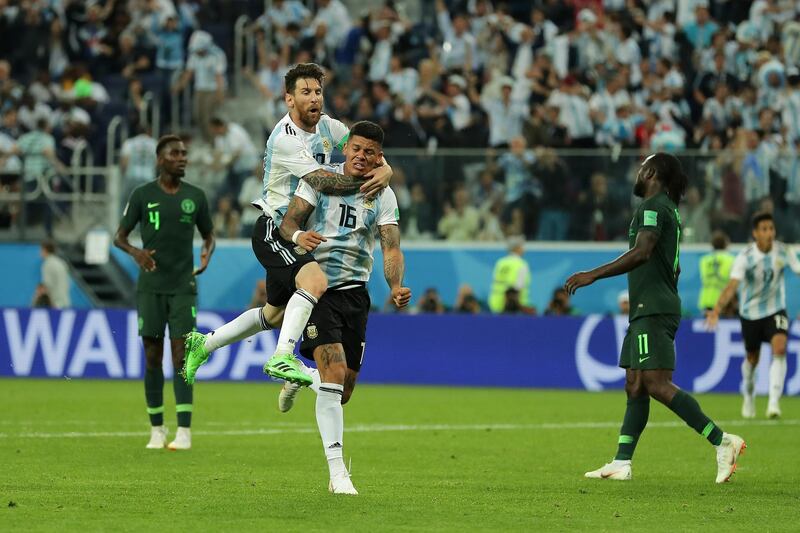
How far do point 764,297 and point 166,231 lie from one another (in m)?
7.82

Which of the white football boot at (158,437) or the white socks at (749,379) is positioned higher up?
the white football boot at (158,437)

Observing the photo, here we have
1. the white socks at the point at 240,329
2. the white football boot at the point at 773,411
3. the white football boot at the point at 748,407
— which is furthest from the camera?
the white football boot at the point at 748,407

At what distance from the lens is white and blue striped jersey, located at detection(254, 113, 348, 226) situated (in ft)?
32.3

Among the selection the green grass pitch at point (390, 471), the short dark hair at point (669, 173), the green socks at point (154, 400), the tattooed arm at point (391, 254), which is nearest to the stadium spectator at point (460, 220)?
the green grass pitch at point (390, 471)

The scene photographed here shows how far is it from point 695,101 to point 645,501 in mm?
17172

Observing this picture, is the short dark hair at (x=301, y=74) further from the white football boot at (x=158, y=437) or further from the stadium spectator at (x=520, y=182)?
the stadium spectator at (x=520, y=182)

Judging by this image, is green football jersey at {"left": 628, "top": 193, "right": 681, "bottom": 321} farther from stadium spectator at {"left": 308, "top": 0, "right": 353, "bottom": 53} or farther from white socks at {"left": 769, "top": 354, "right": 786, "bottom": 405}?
stadium spectator at {"left": 308, "top": 0, "right": 353, "bottom": 53}

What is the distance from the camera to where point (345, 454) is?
12414mm

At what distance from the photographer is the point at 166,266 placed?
12828 mm

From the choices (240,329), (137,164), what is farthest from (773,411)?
(137,164)

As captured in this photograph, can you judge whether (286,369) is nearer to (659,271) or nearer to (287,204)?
(287,204)

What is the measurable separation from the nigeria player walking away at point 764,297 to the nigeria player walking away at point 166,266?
23.4 ft

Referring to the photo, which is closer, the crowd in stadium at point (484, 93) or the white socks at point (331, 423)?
the white socks at point (331, 423)

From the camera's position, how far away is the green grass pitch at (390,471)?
27.0 feet
